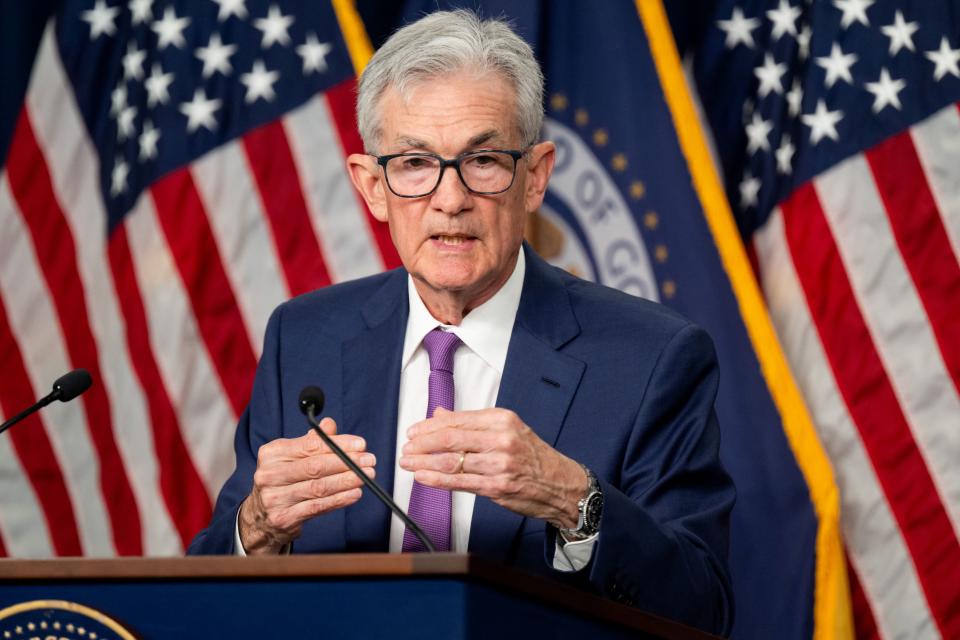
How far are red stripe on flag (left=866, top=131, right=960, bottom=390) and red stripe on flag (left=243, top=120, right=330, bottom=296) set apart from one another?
1596 mm

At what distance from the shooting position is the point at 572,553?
198 cm

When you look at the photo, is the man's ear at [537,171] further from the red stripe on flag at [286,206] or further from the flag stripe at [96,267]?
the flag stripe at [96,267]

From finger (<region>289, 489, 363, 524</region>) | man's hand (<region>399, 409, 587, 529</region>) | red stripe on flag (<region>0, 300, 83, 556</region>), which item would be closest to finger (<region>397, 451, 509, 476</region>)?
man's hand (<region>399, 409, 587, 529</region>)

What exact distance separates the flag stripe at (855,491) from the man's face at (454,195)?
151 cm

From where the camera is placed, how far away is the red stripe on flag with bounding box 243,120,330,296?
12.8 ft

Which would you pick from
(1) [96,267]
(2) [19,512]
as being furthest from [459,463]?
(2) [19,512]

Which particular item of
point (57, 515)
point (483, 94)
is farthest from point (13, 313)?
point (483, 94)

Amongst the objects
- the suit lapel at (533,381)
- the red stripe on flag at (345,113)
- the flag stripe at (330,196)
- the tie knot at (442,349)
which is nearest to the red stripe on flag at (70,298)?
the flag stripe at (330,196)

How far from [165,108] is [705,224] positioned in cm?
163

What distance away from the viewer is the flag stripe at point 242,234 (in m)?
3.92

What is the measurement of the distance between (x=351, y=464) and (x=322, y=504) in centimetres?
14

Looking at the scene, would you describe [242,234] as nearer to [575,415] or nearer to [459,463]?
[575,415]

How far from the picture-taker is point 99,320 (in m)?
4.04

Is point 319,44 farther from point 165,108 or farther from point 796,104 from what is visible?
point 796,104
